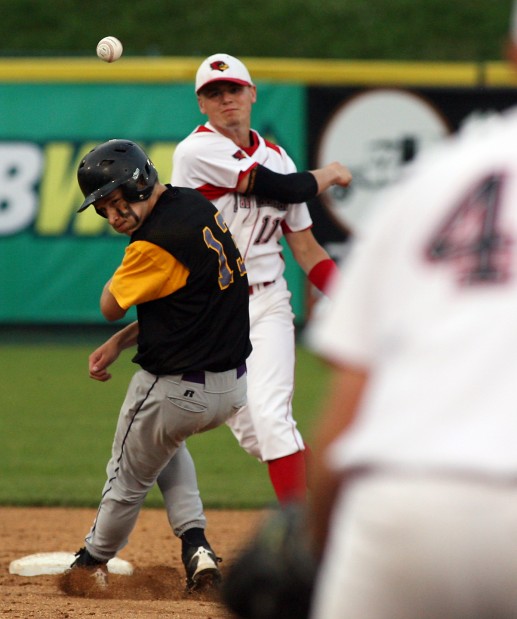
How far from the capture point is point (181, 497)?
486 cm

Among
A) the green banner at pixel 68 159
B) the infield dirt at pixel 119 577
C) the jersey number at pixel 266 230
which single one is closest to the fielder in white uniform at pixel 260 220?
the jersey number at pixel 266 230

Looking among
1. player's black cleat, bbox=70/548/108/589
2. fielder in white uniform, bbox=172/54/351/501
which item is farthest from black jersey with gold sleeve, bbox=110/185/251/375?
player's black cleat, bbox=70/548/108/589

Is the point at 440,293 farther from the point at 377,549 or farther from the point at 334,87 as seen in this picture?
the point at 334,87

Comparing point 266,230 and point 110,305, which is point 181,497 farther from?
point 266,230

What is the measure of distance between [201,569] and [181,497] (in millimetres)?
311

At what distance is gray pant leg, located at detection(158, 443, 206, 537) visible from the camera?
4.87 m

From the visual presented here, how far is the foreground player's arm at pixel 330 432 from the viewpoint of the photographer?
1638mm

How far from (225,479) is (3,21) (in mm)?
11891

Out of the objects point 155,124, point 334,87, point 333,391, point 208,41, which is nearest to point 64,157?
point 155,124

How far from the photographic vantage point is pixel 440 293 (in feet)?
5.08

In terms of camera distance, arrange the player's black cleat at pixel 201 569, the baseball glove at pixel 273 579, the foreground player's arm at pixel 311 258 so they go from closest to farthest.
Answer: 1. the baseball glove at pixel 273 579
2. the player's black cleat at pixel 201 569
3. the foreground player's arm at pixel 311 258

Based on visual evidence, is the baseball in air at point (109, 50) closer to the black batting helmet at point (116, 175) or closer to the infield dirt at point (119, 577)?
the black batting helmet at point (116, 175)

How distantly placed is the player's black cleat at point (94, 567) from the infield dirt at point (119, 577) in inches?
1.8

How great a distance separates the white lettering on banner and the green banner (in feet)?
0.04
